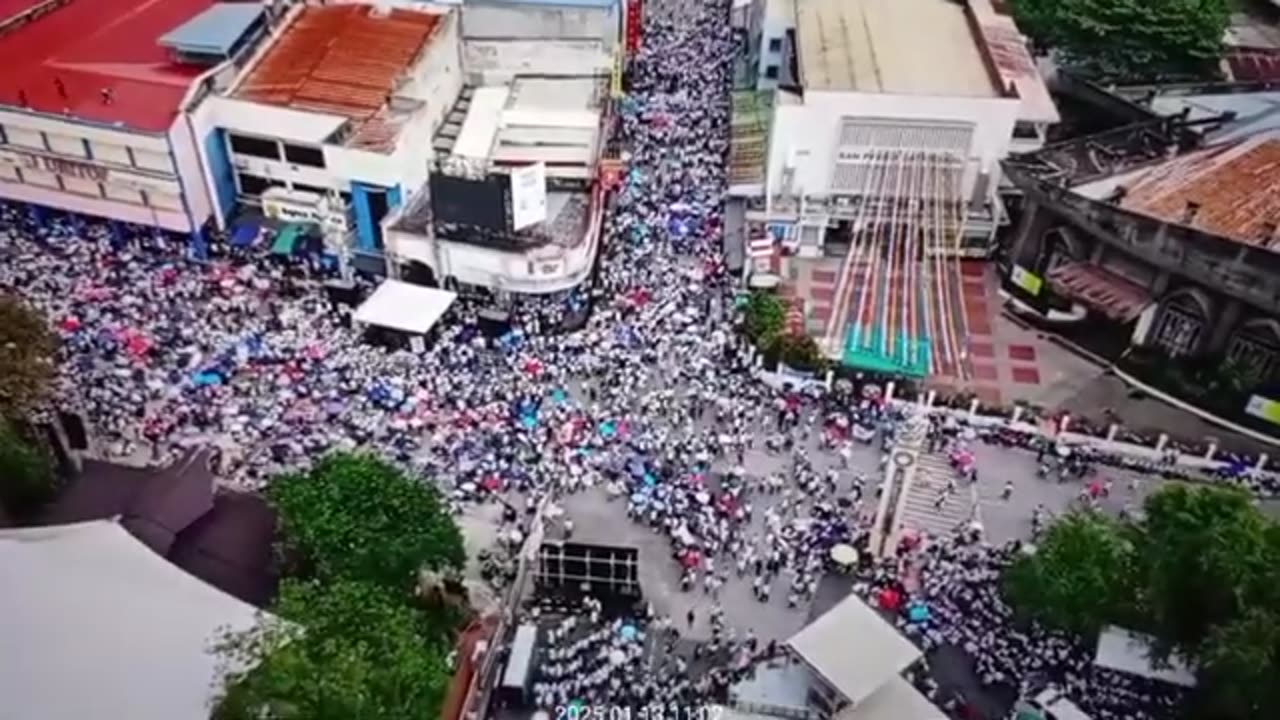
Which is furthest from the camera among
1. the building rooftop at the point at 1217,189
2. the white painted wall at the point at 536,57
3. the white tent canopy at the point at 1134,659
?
the white painted wall at the point at 536,57

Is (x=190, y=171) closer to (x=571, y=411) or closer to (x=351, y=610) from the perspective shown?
(x=571, y=411)

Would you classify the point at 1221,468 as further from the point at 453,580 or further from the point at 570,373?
the point at 453,580

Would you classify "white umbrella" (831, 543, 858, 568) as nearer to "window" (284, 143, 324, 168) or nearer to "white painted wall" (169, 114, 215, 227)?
"window" (284, 143, 324, 168)

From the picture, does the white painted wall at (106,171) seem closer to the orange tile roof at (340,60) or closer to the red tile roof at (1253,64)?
the orange tile roof at (340,60)

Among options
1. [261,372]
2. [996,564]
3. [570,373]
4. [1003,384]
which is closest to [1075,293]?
[1003,384]

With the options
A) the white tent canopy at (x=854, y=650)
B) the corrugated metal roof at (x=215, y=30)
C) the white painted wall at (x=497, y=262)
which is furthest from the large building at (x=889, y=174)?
the corrugated metal roof at (x=215, y=30)

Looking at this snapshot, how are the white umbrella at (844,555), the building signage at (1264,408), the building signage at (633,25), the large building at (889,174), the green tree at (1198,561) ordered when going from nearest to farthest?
1. the green tree at (1198,561)
2. the white umbrella at (844,555)
3. the building signage at (1264,408)
4. the large building at (889,174)
5. the building signage at (633,25)

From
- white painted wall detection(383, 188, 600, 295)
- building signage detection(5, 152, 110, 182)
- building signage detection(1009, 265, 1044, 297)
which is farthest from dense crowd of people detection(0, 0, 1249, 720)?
building signage detection(1009, 265, 1044, 297)
